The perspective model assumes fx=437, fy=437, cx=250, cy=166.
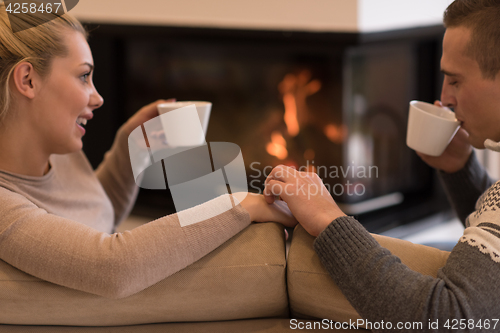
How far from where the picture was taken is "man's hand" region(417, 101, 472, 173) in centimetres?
123

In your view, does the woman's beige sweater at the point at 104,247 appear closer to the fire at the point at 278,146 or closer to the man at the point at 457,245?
the man at the point at 457,245

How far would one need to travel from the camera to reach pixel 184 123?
118 cm

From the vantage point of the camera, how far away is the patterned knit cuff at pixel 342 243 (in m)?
0.74

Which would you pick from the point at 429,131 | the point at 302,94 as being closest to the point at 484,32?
the point at 429,131

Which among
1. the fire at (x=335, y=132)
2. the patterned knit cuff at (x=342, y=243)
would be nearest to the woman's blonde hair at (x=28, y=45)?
the patterned knit cuff at (x=342, y=243)

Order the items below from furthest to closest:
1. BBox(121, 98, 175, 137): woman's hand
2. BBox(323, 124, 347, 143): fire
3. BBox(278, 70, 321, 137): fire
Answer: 1. BBox(278, 70, 321, 137): fire
2. BBox(323, 124, 347, 143): fire
3. BBox(121, 98, 175, 137): woman's hand

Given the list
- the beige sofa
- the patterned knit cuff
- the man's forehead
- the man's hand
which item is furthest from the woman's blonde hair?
the man's hand

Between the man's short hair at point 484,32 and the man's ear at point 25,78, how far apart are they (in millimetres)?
969

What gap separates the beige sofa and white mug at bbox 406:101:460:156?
55cm

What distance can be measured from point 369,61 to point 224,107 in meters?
0.87

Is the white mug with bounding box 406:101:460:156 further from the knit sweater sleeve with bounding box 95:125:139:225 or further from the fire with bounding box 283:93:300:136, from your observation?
the fire with bounding box 283:93:300:136

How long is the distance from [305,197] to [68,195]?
70 centimetres

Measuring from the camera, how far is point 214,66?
Result: 99.6 inches

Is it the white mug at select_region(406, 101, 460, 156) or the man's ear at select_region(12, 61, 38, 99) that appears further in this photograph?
the white mug at select_region(406, 101, 460, 156)
